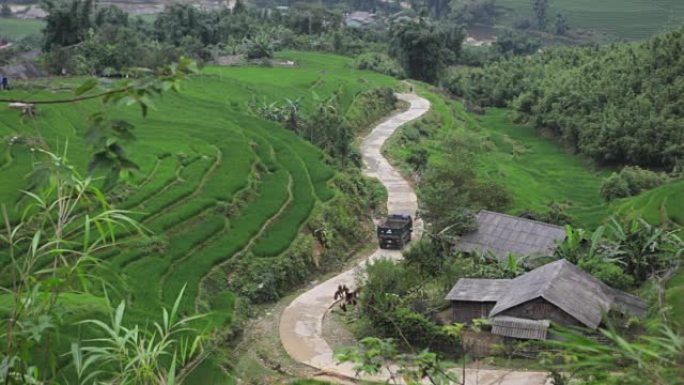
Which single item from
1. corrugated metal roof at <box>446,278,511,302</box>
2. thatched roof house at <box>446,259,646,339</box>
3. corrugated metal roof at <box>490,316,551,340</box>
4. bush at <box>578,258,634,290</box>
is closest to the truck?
corrugated metal roof at <box>446,278,511,302</box>

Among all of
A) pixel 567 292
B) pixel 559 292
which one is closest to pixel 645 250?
pixel 567 292

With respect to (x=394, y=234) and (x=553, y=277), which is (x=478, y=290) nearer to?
(x=553, y=277)

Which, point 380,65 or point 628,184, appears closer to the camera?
point 628,184

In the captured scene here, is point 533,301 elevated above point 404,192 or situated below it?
above

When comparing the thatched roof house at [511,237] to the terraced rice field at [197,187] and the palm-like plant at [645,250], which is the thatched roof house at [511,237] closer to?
the palm-like plant at [645,250]

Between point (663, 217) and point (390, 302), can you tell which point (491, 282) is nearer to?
point (390, 302)

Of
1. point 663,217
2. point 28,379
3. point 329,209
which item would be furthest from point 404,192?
point 28,379
